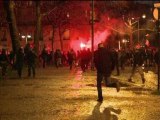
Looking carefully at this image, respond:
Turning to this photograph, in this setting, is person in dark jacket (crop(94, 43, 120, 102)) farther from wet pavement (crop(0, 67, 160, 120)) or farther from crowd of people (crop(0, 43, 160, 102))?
wet pavement (crop(0, 67, 160, 120))

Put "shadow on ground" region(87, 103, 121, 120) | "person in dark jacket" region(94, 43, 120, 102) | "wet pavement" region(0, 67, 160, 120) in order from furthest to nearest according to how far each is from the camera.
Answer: "person in dark jacket" region(94, 43, 120, 102) < "wet pavement" region(0, 67, 160, 120) < "shadow on ground" region(87, 103, 121, 120)

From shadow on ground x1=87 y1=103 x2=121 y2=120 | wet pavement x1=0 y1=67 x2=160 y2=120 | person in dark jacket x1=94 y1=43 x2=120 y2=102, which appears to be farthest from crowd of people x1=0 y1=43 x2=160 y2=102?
shadow on ground x1=87 y1=103 x2=121 y2=120

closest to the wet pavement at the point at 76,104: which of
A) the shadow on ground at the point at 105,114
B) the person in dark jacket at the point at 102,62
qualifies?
the shadow on ground at the point at 105,114

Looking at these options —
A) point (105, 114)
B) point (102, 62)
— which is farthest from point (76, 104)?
point (105, 114)

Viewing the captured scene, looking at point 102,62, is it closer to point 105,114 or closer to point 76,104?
point 76,104

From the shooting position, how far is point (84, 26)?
7162 centimetres

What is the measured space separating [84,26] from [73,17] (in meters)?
2.96

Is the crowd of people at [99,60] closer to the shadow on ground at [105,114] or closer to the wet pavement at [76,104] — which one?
the wet pavement at [76,104]

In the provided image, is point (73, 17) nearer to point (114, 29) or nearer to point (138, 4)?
point (114, 29)

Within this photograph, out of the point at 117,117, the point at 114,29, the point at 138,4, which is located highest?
the point at 138,4

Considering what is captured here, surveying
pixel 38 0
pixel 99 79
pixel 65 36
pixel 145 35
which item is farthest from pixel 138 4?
pixel 99 79

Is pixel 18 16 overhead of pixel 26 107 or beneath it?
overhead

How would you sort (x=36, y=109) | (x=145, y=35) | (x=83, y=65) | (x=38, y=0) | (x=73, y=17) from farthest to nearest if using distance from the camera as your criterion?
(x=145, y=35) → (x=73, y=17) → (x=38, y=0) → (x=83, y=65) → (x=36, y=109)

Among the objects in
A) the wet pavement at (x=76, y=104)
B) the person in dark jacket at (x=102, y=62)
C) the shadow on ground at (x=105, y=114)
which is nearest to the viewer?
the shadow on ground at (x=105, y=114)
